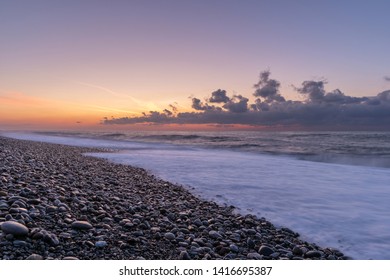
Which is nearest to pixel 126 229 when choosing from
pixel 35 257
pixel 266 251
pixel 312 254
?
pixel 35 257

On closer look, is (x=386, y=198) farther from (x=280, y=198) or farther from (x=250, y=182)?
(x=250, y=182)

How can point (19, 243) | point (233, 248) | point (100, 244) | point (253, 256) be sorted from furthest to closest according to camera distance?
point (233, 248) → point (253, 256) → point (100, 244) → point (19, 243)

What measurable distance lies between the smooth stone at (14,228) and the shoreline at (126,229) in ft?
0.04

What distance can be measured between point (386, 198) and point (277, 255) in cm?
660

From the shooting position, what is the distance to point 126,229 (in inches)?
183

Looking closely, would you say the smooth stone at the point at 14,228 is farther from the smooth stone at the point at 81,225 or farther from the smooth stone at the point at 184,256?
the smooth stone at the point at 184,256

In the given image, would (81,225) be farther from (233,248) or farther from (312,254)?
(312,254)

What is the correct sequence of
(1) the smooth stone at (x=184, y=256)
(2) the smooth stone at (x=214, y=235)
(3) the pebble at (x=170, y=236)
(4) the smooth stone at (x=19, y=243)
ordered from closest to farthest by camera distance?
(4) the smooth stone at (x=19, y=243) < (1) the smooth stone at (x=184, y=256) < (3) the pebble at (x=170, y=236) < (2) the smooth stone at (x=214, y=235)

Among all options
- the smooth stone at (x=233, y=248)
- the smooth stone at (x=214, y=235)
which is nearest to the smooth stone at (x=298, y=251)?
the smooth stone at (x=233, y=248)

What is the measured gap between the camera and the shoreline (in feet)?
11.8

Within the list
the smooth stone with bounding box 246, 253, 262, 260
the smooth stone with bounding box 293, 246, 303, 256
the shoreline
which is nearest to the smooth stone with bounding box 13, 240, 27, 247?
the shoreline

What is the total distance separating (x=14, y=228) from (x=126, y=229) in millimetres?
1591

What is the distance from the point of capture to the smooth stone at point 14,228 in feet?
11.6
